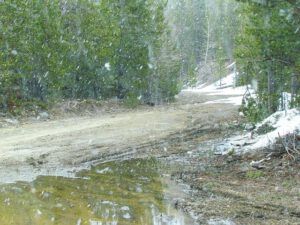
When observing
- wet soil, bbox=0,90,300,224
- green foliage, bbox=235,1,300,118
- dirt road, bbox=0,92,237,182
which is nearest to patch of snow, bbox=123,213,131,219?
wet soil, bbox=0,90,300,224

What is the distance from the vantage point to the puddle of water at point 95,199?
21.0 feet

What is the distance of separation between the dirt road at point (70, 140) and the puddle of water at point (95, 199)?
1079 millimetres

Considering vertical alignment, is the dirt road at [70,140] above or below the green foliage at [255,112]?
below

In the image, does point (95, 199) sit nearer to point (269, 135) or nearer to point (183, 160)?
point (183, 160)

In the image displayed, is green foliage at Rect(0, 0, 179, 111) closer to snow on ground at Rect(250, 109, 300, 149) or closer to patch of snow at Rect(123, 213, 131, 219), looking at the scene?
snow on ground at Rect(250, 109, 300, 149)

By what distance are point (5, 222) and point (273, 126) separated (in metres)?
8.86

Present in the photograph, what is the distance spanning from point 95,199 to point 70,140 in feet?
22.2

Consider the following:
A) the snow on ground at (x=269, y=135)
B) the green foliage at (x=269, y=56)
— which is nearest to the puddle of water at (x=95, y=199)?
the snow on ground at (x=269, y=135)

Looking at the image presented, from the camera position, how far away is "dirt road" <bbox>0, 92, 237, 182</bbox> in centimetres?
1058

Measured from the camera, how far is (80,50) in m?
26.4

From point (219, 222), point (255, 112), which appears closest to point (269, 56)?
point (255, 112)

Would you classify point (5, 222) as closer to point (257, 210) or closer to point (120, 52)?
point (257, 210)

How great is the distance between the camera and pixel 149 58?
30828 millimetres

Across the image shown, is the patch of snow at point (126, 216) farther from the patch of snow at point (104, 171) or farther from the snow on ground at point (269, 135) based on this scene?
the snow on ground at point (269, 135)
